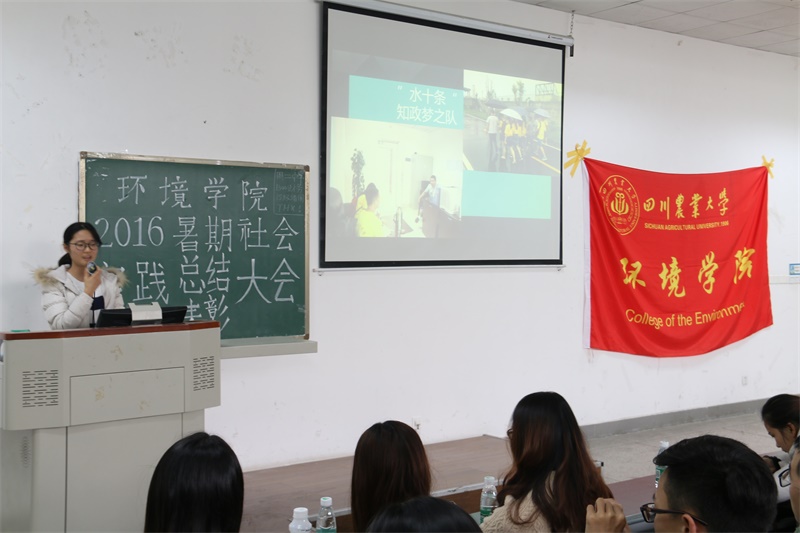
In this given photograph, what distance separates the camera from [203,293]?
416 centimetres

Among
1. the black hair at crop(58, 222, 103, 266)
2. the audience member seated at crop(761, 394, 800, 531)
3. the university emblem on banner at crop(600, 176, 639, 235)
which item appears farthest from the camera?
the university emblem on banner at crop(600, 176, 639, 235)

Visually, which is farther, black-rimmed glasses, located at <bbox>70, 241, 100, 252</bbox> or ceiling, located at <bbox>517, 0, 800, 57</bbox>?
ceiling, located at <bbox>517, 0, 800, 57</bbox>

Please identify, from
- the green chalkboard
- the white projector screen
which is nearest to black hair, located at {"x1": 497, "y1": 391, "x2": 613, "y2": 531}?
the green chalkboard

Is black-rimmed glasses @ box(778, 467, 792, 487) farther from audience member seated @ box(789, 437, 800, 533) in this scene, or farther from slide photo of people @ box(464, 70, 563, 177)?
slide photo of people @ box(464, 70, 563, 177)

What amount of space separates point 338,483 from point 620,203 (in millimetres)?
3176

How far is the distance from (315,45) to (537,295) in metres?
2.35

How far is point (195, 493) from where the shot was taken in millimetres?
1521

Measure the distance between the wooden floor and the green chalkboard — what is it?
794mm

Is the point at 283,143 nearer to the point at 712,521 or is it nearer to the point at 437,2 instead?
the point at 437,2

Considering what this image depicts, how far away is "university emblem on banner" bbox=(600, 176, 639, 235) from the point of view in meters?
5.86

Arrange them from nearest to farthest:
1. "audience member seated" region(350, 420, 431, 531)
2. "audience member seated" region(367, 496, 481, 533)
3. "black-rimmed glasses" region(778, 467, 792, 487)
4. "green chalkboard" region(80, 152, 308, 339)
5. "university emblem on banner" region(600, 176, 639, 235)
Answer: "audience member seated" region(367, 496, 481, 533)
"audience member seated" region(350, 420, 431, 531)
"black-rimmed glasses" region(778, 467, 792, 487)
"green chalkboard" region(80, 152, 308, 339)
"university emblem on banner" region(600, 176, 639, 235)

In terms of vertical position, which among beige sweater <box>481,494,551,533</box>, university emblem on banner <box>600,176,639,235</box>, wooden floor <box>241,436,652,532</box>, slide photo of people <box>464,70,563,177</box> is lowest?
wooden floor <box>241,436,652,532</box>

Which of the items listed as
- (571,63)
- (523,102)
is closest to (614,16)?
(571,63)

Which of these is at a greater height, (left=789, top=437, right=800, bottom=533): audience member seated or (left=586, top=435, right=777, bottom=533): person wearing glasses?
(left=586, top=435, right=777, bottom=533): person wearing glasses
